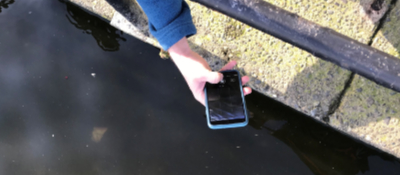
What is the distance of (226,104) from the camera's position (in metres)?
1.31

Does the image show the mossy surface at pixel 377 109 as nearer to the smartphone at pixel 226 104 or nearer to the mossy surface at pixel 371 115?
the mossy surface at pixel 371 115

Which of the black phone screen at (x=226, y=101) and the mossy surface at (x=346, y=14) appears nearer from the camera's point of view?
the black phone screen at (x=226, y=101)

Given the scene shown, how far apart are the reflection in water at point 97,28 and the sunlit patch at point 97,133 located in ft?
1.96

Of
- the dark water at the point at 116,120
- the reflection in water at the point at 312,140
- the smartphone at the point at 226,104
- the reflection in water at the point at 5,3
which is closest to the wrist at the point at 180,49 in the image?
the smartphone at the point at 226,104

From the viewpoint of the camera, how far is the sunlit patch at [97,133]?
5.68 feet

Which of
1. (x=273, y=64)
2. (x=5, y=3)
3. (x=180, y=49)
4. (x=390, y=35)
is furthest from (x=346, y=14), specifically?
(x=5, y=3)

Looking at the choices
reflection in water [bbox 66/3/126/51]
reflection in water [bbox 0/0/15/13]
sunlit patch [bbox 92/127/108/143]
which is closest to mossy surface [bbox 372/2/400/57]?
reflection in water [bbox 66/3/126/51]

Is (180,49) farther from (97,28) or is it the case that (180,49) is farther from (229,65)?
(97,28)

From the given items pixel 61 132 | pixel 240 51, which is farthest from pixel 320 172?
pixel 61 132

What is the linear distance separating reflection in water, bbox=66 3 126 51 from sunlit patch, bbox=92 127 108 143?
0.60 metres

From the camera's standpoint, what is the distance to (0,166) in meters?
1.78

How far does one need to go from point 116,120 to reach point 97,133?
16 centimetres

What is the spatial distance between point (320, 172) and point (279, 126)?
37 centimetres

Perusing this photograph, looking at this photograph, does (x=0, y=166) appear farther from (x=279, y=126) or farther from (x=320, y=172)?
(x=320, y=172)
